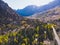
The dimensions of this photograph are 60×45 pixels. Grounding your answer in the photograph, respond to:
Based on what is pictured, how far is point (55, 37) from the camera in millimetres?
32781

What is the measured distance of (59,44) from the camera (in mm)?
32219

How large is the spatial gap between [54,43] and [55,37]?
0.99 metres

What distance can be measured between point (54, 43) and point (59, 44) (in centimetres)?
84

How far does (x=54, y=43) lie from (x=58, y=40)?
3.89 feet

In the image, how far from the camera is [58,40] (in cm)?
3338

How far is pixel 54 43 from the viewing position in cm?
3256

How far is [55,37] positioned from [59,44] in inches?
52.7

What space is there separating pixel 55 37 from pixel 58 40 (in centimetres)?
98
